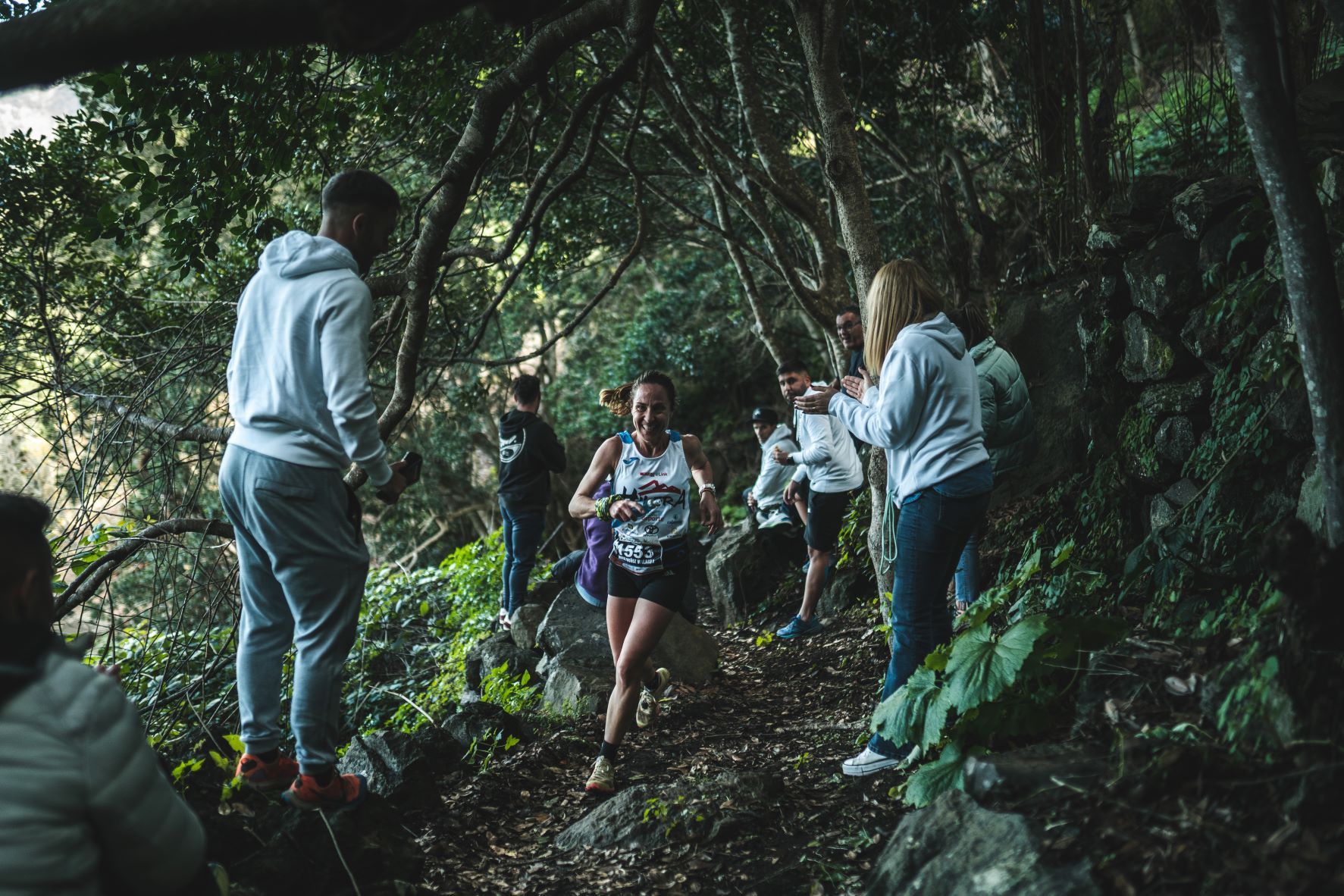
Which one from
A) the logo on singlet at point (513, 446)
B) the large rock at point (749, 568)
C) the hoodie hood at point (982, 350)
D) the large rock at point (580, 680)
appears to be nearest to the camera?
the hoodie hood at point (982, 350)

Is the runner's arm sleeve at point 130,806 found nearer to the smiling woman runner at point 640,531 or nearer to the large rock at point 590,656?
the smiling woman runner at point 640,531

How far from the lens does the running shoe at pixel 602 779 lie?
4.47 metres

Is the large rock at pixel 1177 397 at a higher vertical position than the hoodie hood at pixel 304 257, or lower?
lower

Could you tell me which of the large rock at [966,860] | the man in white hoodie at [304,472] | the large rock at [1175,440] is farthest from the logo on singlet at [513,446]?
the large rock at [966,860]

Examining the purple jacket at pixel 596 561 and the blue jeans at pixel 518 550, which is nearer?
the purple jacket at pixel 596 561

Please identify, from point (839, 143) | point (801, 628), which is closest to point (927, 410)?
point (839, 143)

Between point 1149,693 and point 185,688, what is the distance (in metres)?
3.86

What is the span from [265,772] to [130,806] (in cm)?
152

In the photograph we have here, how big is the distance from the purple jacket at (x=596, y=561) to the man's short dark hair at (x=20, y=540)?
5.03 m

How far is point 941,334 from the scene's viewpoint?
3.85 metres

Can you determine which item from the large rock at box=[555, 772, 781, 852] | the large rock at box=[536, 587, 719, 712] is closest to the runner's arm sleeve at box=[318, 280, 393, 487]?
the large rock at box=[555, 772, 781, 852]

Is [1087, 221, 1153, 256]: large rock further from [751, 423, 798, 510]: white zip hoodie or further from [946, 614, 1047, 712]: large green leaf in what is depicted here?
[751, 423, 798, 510]: white zip hoodie

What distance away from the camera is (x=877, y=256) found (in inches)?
228

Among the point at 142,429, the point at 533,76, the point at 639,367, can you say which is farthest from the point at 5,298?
the point at 639,367
